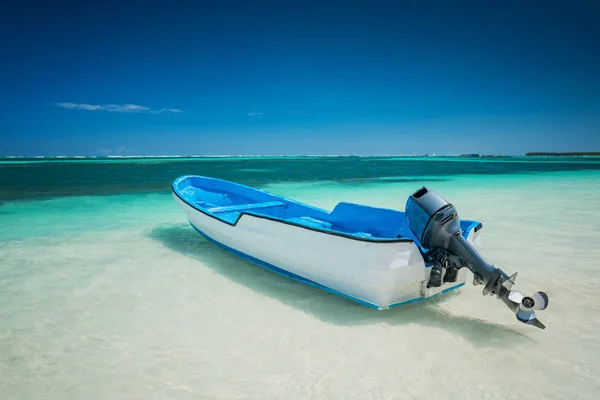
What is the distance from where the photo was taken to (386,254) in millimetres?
3326

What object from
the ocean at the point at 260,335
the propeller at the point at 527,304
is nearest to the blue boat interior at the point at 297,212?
the ocean at the point at 260,335

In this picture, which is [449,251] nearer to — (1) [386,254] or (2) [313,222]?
(1) [386,254]

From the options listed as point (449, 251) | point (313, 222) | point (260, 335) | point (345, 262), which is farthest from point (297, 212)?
point (449, 251)

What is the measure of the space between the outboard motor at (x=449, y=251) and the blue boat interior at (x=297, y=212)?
0.34 metres

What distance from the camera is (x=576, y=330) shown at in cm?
344

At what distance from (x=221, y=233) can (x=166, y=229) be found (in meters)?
3.09

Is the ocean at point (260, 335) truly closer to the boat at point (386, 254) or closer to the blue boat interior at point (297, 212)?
the boat at point (386, 254)

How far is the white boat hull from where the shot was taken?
336 centimetres

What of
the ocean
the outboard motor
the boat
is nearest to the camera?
the ocean

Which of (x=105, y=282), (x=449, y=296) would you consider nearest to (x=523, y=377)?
(x=449, y=296)

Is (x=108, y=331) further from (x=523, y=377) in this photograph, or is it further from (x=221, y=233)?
(x=523, y=377)

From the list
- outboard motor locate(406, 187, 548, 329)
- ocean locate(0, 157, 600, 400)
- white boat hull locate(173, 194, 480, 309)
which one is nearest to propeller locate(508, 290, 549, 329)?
outboard motor locate(406, 187, 548, 329)

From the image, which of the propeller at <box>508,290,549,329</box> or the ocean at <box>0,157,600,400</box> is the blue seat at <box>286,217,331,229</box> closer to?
the ocean at <box>0,157,600,400</box>

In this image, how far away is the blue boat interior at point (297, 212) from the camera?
459 centimetres
